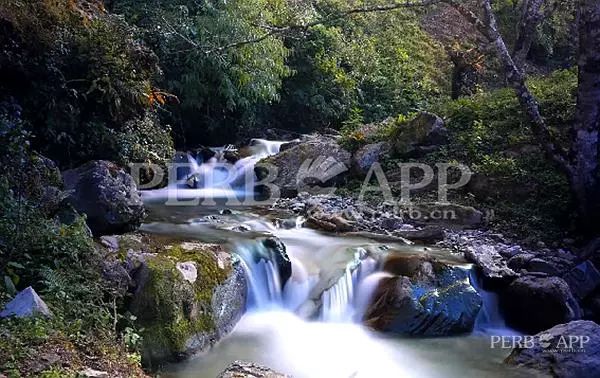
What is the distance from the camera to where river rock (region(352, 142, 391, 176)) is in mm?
10680

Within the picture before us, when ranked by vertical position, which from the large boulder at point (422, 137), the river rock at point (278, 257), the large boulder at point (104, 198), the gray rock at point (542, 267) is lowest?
the gray rock at point (542, 267)

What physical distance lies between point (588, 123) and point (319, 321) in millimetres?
4540

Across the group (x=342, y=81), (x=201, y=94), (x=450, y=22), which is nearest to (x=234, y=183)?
(x=201, y=94)

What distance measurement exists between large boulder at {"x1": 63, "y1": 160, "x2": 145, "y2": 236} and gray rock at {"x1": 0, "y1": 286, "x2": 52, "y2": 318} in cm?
246

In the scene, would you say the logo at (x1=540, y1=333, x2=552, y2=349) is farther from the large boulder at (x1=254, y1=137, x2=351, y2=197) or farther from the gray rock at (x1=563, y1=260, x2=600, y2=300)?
the large boulder at (x1=254, y1=137, x2=351, y2=197)

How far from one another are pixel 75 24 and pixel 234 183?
4281 millimetres

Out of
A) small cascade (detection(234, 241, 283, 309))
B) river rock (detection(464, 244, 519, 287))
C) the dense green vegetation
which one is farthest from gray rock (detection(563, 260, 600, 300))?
the dense green vegetation

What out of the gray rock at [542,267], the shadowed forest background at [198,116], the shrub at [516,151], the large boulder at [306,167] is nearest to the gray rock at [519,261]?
the gray rock at [542,267]

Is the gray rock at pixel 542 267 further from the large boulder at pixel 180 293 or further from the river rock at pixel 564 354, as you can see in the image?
the large boulder at pixel 180 293

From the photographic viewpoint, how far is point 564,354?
5430 mm

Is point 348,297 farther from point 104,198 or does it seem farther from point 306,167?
point 306,167

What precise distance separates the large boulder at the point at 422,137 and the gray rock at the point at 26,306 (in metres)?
7.54

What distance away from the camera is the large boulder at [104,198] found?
6.68m

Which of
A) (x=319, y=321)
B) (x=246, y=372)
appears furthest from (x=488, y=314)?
(x=246, y=372)
